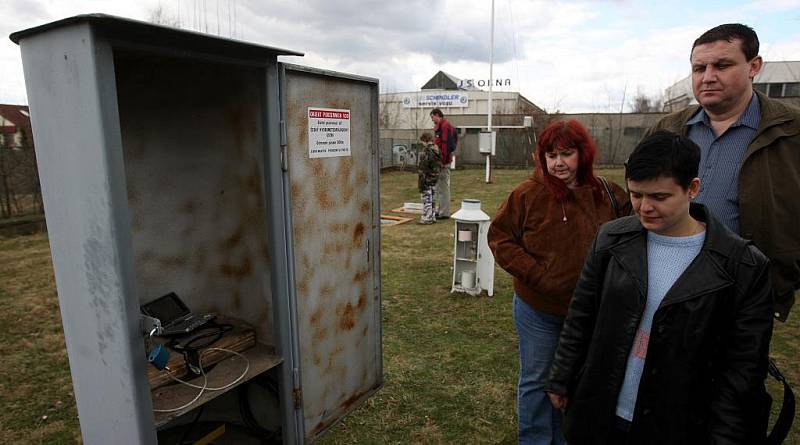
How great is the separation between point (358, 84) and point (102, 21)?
1576 mm

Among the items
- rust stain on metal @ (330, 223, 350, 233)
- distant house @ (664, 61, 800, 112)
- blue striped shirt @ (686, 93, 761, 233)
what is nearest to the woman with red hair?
blue striped shirt @ (686, 93, 761, 233)

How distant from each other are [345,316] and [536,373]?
1229 millimetres

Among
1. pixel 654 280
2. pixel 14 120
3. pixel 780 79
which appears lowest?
pixel 654 280

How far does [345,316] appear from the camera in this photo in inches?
Result: 120

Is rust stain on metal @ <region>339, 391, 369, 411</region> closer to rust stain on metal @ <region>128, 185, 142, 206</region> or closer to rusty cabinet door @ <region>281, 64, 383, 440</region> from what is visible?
rusty cabinet door @ <region>281, 64, 383, 440</region>

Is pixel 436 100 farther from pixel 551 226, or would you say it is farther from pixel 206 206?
pixel 551 226

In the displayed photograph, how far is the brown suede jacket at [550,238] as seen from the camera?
7.06 ft

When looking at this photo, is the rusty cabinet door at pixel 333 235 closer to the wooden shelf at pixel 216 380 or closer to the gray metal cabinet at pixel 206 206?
the gray metal cabinet at pixel 206 206

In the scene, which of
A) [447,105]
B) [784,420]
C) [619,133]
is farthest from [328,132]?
[447,105]

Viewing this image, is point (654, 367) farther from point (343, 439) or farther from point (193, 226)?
point (193, 226)

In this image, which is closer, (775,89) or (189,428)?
(189,428)

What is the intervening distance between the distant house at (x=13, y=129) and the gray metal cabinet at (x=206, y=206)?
21.5 ft

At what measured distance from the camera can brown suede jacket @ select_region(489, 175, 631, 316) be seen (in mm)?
2150


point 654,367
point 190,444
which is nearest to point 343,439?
point 190,444
